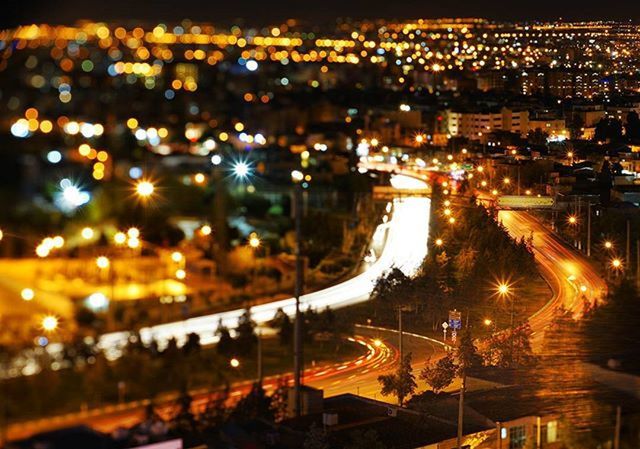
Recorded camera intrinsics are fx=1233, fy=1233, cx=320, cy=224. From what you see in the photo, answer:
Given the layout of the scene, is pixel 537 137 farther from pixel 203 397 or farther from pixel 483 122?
pixel 203 397

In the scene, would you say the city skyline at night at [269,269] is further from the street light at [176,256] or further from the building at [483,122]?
the building at [483,122]

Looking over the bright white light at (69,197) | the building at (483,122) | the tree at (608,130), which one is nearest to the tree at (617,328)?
the bright white light at (69,197)

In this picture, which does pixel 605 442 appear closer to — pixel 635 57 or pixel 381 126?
pixel 381 126

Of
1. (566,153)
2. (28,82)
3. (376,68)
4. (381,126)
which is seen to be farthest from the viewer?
(566,153)

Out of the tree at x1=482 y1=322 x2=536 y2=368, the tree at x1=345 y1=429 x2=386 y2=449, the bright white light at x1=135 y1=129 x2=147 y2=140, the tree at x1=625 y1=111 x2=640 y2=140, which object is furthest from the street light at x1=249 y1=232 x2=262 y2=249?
the tree at x1=625 y1=111 x2=640 y2=140

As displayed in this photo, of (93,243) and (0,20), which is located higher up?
(0,20)

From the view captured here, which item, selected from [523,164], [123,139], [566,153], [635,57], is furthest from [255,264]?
[635,57]

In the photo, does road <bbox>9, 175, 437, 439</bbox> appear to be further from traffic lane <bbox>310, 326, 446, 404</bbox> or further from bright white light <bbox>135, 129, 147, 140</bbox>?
bright white light <bbox>135, 129, 147, 140</bbox>
